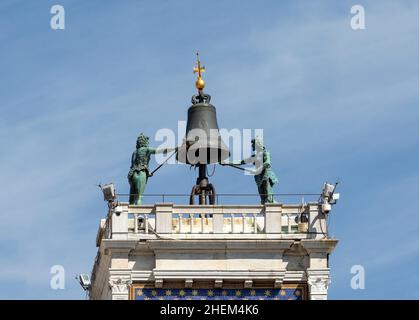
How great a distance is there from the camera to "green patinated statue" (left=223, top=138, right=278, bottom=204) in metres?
120

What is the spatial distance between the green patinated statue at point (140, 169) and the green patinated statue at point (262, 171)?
3.44m

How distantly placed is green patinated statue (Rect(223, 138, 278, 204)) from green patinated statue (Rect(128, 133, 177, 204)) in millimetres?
3444

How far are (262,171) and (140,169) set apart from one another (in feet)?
16.8

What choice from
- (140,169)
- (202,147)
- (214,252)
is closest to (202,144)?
(202,147)

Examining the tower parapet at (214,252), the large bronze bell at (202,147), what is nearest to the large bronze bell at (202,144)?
the large bronze bell at (202,147)

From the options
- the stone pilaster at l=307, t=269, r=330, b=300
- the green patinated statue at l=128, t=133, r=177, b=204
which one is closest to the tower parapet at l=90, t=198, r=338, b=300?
the stone pilaster at l=307, t=269, r=330, b=300

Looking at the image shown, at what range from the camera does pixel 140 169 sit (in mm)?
120562

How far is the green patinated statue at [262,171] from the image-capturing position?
12006cm

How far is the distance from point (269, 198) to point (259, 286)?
5290 mm

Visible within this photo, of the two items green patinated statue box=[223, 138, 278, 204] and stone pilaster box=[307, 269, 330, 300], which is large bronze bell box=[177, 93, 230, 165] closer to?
green patinated statue box=[223, 138, 278, 204]
